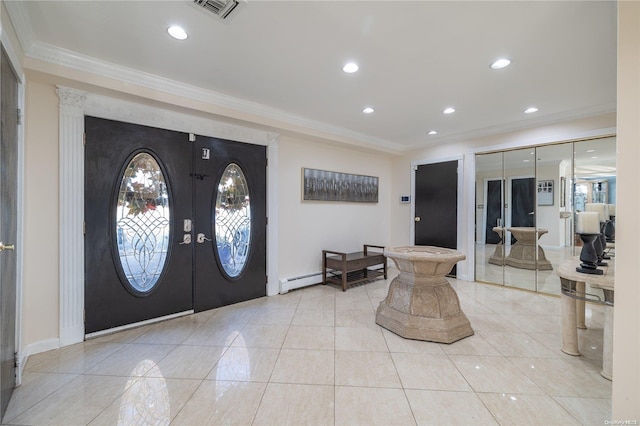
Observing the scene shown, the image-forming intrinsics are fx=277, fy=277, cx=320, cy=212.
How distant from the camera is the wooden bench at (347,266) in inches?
170

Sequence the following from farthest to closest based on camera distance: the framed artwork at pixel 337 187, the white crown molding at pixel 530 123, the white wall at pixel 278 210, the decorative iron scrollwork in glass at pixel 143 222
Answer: the framed artwork at pixel 337 187 → the white crown molding at pixel 530 123 → the decorative iron scrollwork in glass at pixel 143 222 → the white wall at pixel 278 210

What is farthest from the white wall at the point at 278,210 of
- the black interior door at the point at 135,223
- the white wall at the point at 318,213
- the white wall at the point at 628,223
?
the white wall at the point at 628,223

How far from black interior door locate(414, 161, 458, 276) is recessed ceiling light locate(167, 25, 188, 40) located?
453 centimetres

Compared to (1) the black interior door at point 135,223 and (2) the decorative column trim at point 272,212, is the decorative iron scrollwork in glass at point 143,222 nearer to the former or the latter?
(1) the black interior door at point 135,223

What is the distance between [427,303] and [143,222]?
3072 mm

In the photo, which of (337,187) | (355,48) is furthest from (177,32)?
(337,187)

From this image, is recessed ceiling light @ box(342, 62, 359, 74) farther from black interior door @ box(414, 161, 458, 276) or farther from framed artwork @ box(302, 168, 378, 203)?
black interior door @ box(414, 161, 458, 276)

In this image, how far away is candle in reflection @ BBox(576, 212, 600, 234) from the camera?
7.59 ft

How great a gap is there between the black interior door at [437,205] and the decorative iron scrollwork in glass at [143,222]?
438 centimetres

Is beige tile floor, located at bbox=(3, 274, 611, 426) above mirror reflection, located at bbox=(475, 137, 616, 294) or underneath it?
underneath

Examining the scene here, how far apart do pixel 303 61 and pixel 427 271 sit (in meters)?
2.30

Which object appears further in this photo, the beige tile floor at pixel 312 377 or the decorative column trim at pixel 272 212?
the decorative column trim at pixel 272 212

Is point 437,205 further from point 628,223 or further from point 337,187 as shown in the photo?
point 628,223

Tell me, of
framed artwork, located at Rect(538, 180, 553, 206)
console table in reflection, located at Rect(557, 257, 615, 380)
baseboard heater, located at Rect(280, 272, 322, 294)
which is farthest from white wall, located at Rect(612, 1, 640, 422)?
baseboard heater, located at Rect(280, 272, 322, 294)
